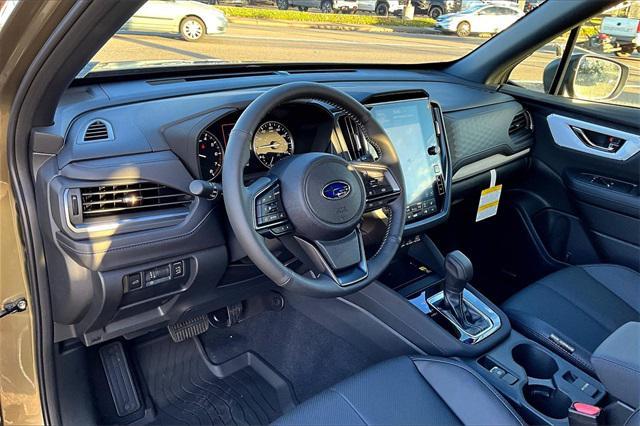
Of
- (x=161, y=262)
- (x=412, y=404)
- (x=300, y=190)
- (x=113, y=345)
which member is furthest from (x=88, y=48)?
(x=113, y=345)

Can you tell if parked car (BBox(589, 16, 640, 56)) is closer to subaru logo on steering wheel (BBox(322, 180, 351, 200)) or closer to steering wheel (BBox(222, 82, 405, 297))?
steering wheel (BBox(222, 82, 405, 297))

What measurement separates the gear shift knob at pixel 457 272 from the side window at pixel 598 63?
1.25 meters

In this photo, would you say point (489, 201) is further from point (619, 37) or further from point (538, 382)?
point (538, 382)

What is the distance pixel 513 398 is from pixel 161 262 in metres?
1.10

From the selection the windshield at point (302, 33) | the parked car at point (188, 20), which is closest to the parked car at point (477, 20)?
the windshield at point (302, 33)

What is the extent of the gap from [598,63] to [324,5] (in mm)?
1387

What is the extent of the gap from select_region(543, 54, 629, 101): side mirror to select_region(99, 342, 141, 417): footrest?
2.34 m

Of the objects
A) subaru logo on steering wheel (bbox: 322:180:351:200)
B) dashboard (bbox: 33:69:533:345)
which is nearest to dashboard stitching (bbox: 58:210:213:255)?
dashboard (bbox: 33:69:533:345)

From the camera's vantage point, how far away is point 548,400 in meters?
1.68

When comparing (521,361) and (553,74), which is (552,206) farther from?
(521,361)

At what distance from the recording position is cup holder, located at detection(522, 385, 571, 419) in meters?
1.65

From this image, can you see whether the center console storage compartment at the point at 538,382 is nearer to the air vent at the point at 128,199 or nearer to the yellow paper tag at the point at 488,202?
the yellow paper tag at the point at 488,202

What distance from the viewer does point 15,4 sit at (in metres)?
0.94

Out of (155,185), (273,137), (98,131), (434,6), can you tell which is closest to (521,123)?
(434,6)
